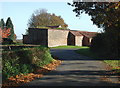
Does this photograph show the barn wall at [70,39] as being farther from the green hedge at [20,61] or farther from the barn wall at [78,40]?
the green hedge at [20,61]

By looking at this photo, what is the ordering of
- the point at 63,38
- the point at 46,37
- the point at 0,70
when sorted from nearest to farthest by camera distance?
the point at 0,70, the point at 46,37, the point at 63,38

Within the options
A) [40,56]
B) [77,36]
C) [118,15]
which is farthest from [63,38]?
[118,15]

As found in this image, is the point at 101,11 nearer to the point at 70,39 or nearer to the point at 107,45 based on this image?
the point at 107,45

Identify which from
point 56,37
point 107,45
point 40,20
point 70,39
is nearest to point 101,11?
point 107,45

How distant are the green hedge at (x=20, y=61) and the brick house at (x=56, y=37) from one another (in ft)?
88.0

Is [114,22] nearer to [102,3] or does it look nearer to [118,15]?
[118,15]

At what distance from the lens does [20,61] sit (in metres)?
11.9

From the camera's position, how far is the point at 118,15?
1154cm

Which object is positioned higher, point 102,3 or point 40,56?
point 102,3

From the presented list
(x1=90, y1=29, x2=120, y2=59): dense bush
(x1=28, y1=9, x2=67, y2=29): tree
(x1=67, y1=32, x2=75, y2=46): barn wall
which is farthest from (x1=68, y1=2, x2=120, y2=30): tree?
(x1=28, y1=9, x2=67, y2=29): tree

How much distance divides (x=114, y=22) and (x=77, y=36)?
1468 inches

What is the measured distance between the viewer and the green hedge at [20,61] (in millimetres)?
9922

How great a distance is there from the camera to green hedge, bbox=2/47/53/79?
32.6 ft

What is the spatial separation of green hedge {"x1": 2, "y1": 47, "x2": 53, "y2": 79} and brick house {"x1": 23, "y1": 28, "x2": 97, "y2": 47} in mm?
26830
